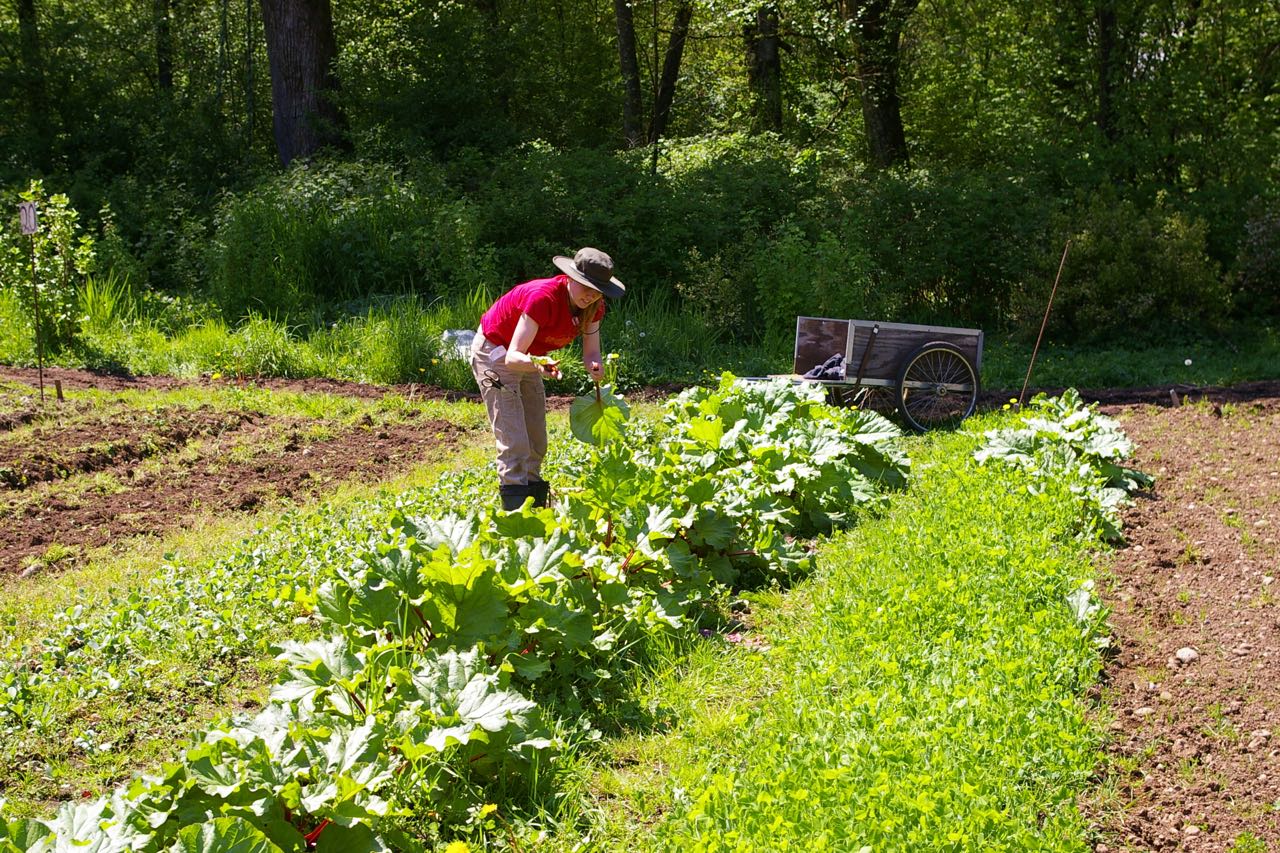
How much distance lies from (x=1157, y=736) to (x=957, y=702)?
764 millimetres

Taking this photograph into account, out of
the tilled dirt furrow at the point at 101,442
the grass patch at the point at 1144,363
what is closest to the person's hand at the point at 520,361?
the tilled dirt furrow at the point at 101,442

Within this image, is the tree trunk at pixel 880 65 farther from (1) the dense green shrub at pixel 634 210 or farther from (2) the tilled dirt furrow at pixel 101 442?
(2) the tilled dirt furrow at pixel 101 442

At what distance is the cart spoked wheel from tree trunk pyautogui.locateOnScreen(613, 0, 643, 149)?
36.8 feet

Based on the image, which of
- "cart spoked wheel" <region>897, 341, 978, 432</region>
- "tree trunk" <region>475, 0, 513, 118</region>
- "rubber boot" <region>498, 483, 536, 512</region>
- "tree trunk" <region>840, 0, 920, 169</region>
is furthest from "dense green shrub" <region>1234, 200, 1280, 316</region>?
"tree trunk" <region>475, 0, 513, 118</region>

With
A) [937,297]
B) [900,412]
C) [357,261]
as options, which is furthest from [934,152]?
[900,412]

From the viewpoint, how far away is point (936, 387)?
29.8ft

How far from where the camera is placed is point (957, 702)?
412 centimetres

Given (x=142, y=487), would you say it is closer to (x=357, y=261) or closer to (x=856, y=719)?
(x=856, y=719)

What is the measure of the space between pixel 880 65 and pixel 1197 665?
590 inches

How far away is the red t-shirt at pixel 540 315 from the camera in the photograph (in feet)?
19.9

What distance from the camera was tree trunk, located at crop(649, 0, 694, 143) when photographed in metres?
20.3

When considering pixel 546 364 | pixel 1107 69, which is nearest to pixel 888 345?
pixel 546 364

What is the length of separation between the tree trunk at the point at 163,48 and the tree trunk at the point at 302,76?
524cm

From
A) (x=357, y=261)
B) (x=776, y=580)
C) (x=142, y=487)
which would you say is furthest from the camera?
(x=357, y=261)
